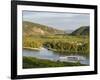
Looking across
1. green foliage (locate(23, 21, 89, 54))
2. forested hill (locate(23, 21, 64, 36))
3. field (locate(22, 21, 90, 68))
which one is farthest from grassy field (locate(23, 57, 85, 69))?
forested hill (locate(23, 21, 64, 36))

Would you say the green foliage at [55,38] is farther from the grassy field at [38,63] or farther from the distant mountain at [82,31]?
the grassy field at [38,63]

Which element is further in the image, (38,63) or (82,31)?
(82,31)

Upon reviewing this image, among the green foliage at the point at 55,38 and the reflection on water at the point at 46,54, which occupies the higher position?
the green foliage at the point at 55,38

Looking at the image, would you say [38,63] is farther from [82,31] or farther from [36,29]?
[82,31]

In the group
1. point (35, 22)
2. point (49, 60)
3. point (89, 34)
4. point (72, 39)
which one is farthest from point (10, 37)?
point (89, 34)

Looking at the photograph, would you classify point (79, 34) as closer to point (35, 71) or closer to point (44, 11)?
point (44, 11)

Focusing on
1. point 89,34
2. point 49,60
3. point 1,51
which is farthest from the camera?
point 89,34

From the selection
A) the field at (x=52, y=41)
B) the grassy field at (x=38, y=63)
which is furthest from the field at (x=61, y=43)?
the grassy field at (x=38, y=63)

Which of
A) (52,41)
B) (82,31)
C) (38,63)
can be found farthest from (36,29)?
(82,31)
